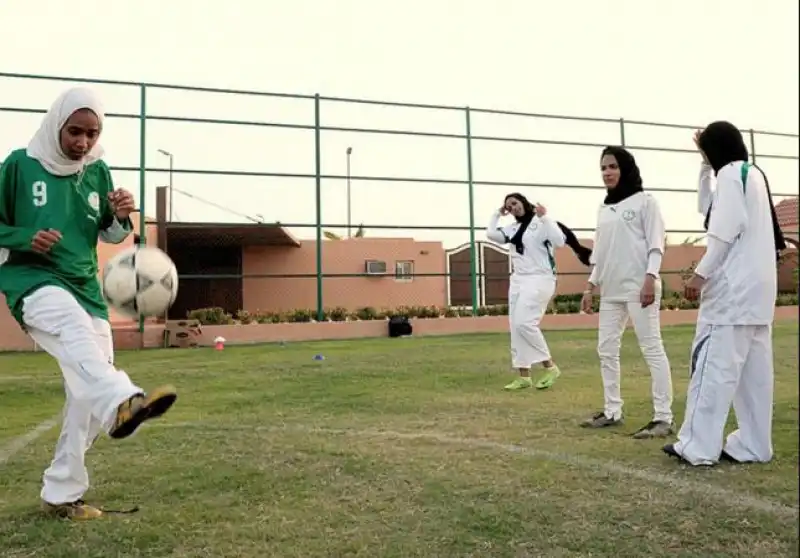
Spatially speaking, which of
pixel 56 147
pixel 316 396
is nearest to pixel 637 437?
pixel 316 396

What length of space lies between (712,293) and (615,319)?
4.02 feet

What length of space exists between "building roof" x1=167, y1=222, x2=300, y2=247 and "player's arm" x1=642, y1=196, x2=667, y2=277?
10.9m

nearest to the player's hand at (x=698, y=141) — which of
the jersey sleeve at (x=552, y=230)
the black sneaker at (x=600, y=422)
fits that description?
Result: the black sneaker at (x=600, y=422)

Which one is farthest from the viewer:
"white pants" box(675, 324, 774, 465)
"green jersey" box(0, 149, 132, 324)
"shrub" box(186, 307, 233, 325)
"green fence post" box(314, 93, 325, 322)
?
"green fence post" box(314, 93, 325, 322)

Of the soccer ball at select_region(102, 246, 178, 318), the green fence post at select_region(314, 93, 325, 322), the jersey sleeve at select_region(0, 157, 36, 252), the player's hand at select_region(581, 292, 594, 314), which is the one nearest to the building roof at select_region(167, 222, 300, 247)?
the green fence post at select_region(314, 93, 325, 322)

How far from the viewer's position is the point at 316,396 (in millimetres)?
6949

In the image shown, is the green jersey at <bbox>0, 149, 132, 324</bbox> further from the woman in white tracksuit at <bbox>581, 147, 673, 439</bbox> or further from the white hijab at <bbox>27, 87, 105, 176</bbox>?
the woman in white tracksuit at <bbox>581, 147, 673, 439</bbox>

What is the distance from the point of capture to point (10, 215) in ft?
10.9

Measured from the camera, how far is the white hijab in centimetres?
333

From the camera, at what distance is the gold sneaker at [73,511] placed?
3.25 meters

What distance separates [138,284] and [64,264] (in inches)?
24.2

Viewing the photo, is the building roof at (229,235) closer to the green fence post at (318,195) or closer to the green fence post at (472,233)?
the green fence post at (318,195)

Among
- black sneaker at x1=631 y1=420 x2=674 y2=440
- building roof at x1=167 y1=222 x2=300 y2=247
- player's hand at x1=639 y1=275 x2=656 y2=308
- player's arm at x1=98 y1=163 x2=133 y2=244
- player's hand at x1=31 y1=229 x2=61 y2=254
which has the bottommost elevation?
black sneaker at x1=631 y1=420 x2=674 y2=440

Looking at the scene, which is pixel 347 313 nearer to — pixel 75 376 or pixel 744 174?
pixel 744 174
